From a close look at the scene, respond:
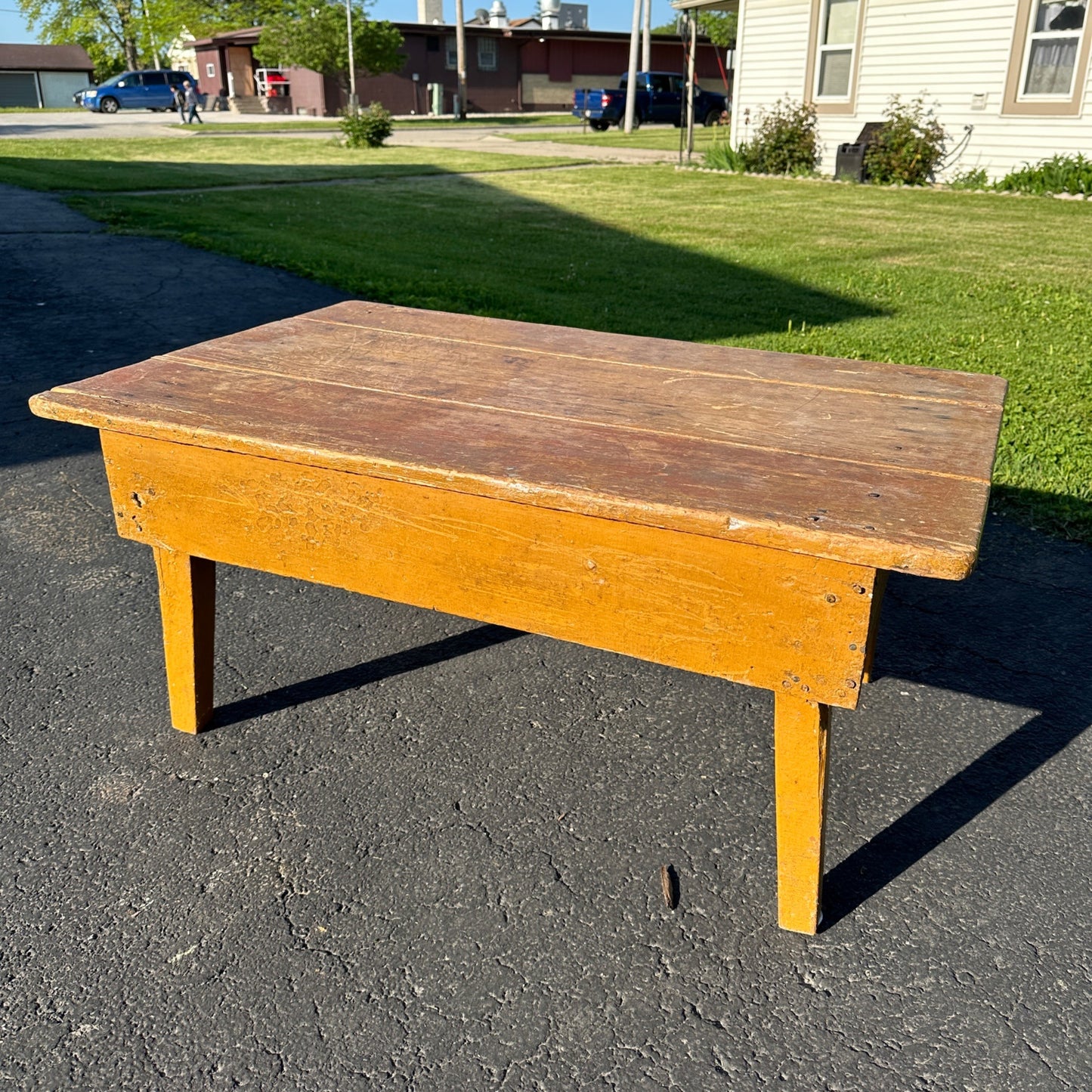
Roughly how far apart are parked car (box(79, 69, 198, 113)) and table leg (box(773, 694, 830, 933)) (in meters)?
44.5

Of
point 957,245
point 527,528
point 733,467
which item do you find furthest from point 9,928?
point 957,245

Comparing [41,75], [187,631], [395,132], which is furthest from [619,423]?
[41,75]

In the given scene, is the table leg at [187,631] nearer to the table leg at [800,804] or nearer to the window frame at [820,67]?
the table leg at [800,804]

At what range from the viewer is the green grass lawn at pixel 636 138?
73.4 ft

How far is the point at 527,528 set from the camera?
176 centimetres

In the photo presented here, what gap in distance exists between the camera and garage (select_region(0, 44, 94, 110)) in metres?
58.2

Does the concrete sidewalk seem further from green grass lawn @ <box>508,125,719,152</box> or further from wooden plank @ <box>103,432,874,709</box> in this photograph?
green grass lawn @ <box>508,125,719,152</box>

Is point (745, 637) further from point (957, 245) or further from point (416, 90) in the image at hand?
point (416, 90)

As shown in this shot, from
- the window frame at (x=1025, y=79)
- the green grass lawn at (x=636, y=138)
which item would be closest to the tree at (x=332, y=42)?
the green grass lawn at (x=636, y=138)

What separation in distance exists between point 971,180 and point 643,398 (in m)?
12.9

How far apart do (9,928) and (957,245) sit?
29.6 feet

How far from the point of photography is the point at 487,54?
140 ft

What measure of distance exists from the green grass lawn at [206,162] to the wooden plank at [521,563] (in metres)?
12.0

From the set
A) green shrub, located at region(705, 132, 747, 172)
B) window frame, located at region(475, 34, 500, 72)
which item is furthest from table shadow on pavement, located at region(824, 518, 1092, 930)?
window frame, located at region(475, 34, 500, 72)
